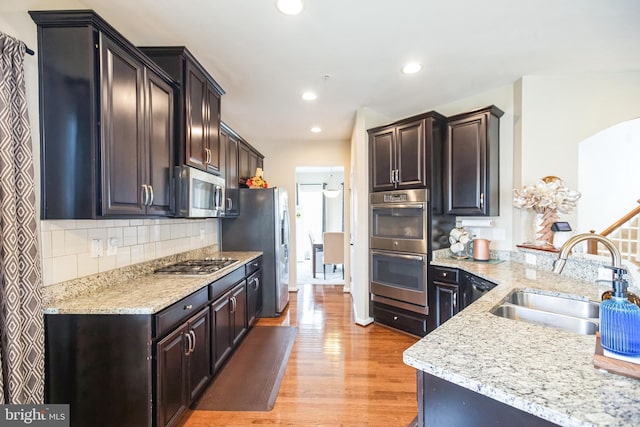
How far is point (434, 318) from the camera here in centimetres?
300

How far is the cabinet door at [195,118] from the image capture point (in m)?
2.24

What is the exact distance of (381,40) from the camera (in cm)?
216

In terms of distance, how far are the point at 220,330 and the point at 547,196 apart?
9.80 ft

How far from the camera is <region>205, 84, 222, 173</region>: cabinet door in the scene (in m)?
2.57

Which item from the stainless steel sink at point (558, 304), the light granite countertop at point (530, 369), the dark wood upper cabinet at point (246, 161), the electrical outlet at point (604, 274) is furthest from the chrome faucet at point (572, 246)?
the dark wood upper cabinet at point (246, 161)

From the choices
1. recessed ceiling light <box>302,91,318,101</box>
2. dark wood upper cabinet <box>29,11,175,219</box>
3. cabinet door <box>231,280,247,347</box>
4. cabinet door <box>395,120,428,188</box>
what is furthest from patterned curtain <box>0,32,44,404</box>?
cabinet door <box>395,120,428,188</box>

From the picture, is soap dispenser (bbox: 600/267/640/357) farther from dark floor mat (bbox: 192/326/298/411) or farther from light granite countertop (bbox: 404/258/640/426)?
dark floor mat (bbox: 192/326/298/411)

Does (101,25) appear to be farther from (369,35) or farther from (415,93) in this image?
(415,93)

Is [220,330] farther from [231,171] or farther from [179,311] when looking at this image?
[231,171]

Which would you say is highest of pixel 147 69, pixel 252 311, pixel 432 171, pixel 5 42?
pixel 147 69

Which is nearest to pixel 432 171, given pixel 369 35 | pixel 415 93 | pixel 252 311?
pixel 415 93

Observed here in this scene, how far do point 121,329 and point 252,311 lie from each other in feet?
6.39

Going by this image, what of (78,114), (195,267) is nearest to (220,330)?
(195,267)

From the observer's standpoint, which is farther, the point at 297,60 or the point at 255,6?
the point at 297,60
